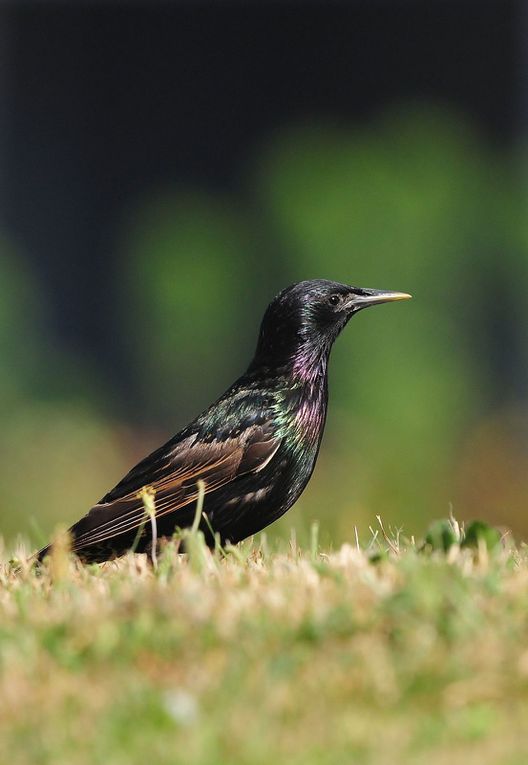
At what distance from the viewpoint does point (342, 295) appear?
527 centimetres

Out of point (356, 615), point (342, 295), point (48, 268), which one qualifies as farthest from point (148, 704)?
point (48, 268)

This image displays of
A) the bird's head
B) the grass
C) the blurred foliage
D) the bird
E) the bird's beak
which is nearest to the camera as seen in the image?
the grass

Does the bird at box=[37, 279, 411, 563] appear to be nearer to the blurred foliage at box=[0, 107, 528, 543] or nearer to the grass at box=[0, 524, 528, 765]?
the grass at box=[0, 524, 528, 765]

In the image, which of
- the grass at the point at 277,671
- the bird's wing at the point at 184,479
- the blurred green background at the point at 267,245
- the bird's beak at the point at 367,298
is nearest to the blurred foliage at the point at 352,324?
the blurred green background at the point at 267,245

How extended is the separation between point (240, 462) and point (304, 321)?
0.64 meters

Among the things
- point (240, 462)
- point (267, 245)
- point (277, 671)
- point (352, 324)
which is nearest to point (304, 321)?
point (240, 462)

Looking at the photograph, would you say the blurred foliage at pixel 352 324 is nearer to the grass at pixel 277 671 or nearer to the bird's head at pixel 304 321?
the bird's head at pixel 304 321

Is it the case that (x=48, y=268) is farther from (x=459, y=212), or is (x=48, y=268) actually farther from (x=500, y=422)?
(x=500, y=422)

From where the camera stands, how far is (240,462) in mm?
4793

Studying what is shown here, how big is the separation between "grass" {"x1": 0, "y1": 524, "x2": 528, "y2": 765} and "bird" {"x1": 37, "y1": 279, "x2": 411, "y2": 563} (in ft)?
3.19

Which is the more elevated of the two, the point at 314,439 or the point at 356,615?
the point at 314,439

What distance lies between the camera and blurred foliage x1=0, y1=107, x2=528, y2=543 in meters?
8.50

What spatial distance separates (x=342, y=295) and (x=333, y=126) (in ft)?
19.4

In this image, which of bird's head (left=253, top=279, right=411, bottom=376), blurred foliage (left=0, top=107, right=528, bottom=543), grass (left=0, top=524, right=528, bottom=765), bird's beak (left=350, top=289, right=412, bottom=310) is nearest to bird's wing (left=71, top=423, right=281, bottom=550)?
bird's head (left=253, top=279, right=411, bottom=376)
